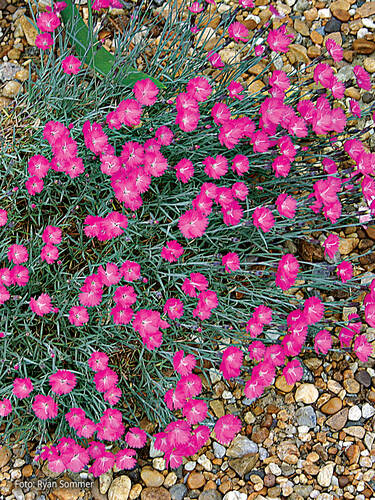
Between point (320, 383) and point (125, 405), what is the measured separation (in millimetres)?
890

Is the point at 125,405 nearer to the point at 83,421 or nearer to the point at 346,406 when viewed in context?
the point at 83,421

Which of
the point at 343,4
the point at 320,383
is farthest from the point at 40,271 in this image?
the point at 343,4

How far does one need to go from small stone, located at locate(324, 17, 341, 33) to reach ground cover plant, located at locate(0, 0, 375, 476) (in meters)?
0.70

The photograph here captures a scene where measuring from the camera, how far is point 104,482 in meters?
2.21

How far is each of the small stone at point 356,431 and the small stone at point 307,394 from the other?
7.3 inches

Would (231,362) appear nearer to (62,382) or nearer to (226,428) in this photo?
(226,428)

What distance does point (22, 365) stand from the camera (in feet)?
7.41

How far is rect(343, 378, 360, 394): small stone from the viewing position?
7.68 ft

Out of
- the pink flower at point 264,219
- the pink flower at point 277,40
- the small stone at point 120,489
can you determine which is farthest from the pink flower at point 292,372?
the pink flower at point 277,40

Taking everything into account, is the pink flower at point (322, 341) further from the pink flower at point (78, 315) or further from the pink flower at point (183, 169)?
the pink flower at point (78, 315)

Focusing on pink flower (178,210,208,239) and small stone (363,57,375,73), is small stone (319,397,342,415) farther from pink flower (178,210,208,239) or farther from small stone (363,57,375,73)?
small stone (363,57,375,73)

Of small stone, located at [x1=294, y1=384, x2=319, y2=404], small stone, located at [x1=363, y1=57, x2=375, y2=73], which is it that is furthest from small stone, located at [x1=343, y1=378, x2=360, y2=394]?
small stone, located at [x1=363, y1=57, x2=375, y2=73]

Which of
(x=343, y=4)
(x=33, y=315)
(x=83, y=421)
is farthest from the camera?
(x=343, y=4)

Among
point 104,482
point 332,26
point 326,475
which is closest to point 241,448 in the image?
point 326,475
